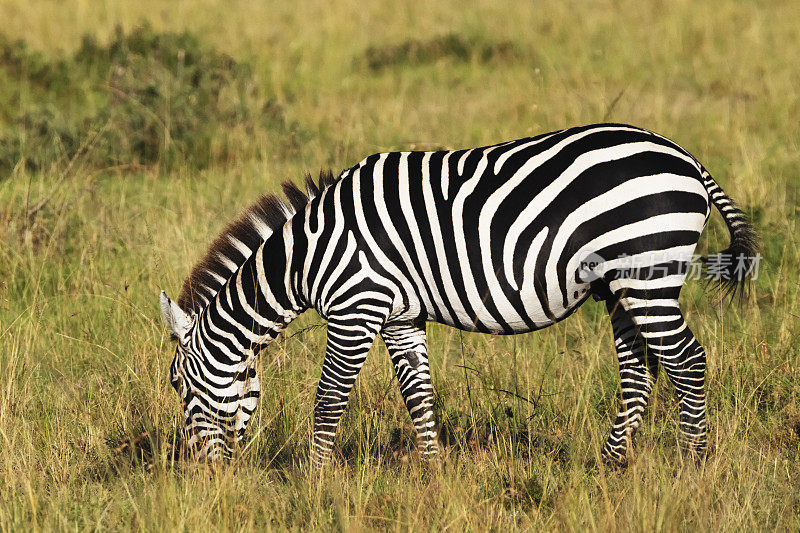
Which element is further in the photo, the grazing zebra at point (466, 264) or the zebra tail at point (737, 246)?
the zebra tail at point (737, 246)

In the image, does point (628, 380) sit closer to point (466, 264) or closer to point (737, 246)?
point (737, 246)

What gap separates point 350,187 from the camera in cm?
402

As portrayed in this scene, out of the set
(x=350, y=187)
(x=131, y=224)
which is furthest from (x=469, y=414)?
(x=131, y=224)

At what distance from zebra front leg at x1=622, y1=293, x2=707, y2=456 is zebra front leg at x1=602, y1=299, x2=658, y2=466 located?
0.25 meters

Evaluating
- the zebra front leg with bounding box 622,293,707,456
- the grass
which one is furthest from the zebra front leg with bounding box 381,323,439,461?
the zebra front leg with bounding box 622,293,707,456

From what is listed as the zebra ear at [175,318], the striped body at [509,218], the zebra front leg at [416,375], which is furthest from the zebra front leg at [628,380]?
the zebra ear at [175,318]

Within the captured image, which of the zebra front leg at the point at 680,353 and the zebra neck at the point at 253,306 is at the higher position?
the zebra neck at the point at 253,306

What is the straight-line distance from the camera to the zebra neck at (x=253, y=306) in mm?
4070

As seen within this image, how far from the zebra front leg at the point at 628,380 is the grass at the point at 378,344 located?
0.10 meters

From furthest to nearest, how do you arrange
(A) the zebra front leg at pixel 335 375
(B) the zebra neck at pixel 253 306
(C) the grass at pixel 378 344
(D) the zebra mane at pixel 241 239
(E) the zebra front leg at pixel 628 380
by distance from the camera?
(D) the zebra mane at pixel 241 239 < (E) the zebra front leg at pixel 628 380 < (B) the zebra neck at pixel 253 306 < (A) the zebra front leg at pixel 335 375 < (C) the grass at pixel 378 344

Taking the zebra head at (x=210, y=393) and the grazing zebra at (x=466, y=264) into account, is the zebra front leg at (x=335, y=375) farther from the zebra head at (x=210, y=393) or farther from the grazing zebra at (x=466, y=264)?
the zebra head at (x=210, y=393)

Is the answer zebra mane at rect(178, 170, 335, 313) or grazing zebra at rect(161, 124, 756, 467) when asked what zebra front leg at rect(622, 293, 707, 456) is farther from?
zebra mane at rect(178, 170, 335, 313)

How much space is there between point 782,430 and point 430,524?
204cm

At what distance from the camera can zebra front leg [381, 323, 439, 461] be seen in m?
4.32
